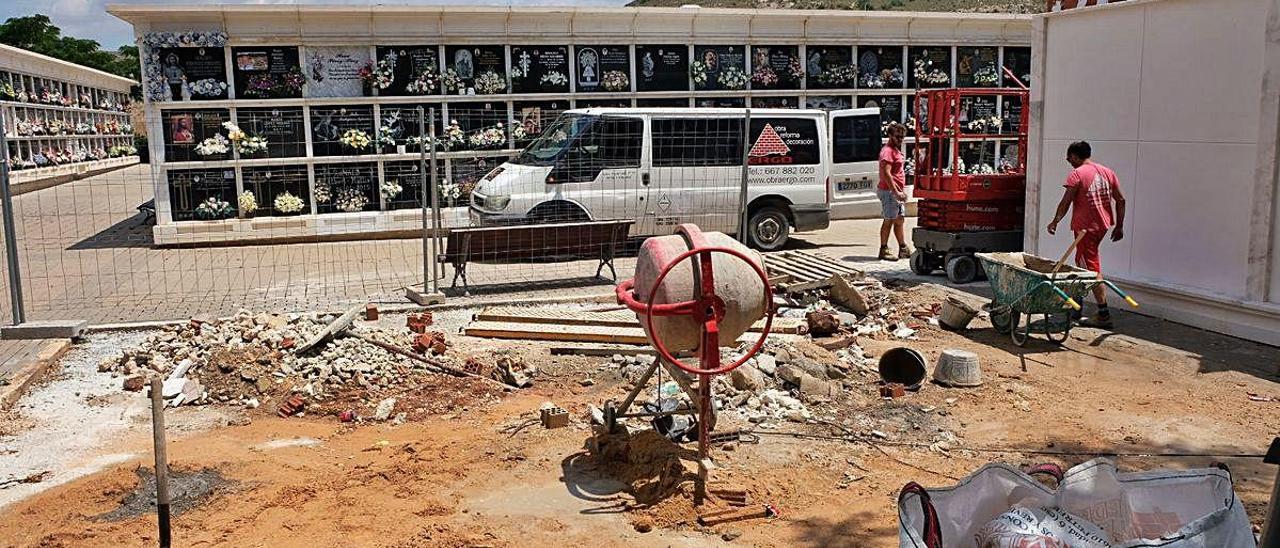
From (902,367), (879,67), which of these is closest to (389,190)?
(879,67)

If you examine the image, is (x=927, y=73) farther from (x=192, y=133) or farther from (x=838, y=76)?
(x=192, y=133)

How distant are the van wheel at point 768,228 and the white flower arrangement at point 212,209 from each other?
29.0ft

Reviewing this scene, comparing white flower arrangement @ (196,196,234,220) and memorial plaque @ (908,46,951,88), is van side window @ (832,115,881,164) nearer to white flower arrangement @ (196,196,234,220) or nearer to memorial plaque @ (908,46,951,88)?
memorial plaque @ (908,46,951,88)

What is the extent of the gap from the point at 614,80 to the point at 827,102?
4.55m

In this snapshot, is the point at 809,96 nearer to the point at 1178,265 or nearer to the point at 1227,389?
the point at 1178,265

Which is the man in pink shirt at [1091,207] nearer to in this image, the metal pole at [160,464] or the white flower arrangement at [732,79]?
the metal pole at [160,464]

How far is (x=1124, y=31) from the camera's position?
11.0 metres

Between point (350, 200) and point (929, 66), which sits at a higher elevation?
point (929, 66)

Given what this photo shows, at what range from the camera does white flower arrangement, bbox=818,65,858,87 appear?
67.3 feet

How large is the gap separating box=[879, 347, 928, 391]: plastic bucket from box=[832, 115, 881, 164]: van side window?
972cm

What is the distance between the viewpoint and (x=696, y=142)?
15.2 meters

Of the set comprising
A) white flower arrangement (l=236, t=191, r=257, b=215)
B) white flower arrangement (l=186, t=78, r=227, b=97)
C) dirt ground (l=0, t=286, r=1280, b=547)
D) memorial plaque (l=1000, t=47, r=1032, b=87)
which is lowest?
dirt ground (l=0, t=286, r=1280, b=547)

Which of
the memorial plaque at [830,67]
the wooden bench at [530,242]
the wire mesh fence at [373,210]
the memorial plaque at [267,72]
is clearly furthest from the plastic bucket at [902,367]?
the memorial plaque at [830,67]

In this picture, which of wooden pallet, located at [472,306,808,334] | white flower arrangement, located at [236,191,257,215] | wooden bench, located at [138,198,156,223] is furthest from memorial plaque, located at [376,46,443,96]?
wooden pallet, located at [472,306,808,334]
